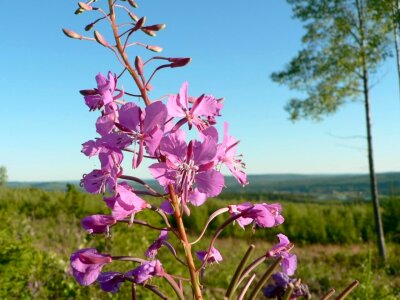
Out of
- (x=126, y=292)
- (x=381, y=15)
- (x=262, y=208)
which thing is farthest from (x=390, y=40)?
(x=262, y=208)

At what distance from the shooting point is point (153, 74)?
197 centimetres

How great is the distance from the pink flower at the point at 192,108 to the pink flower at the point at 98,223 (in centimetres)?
40

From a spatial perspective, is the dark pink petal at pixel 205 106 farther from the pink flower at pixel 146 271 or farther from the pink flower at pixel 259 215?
the pink flower at pixel 146 271

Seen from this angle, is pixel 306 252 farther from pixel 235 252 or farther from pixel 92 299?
pixel 92 299

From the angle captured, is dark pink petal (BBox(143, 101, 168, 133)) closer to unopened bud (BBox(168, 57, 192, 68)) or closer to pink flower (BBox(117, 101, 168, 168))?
pink flower (BBox(117, 101, 168, 168))

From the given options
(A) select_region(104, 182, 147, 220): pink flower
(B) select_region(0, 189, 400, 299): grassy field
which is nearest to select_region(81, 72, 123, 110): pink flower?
(A) select_region(104, 182, 147, 220): pink flower

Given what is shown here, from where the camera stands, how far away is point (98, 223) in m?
1.89

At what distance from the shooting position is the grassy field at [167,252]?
20.1 feet

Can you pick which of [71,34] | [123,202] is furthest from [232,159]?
[71,34]

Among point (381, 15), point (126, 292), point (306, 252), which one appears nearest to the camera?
point (126, 292)

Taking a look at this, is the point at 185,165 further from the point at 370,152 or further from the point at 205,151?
the point at 370,152

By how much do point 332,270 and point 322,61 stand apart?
5.82 meters

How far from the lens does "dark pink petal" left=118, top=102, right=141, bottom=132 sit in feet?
5.92

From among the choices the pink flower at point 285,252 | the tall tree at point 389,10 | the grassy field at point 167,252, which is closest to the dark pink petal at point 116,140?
the pink flower at point 285,252
